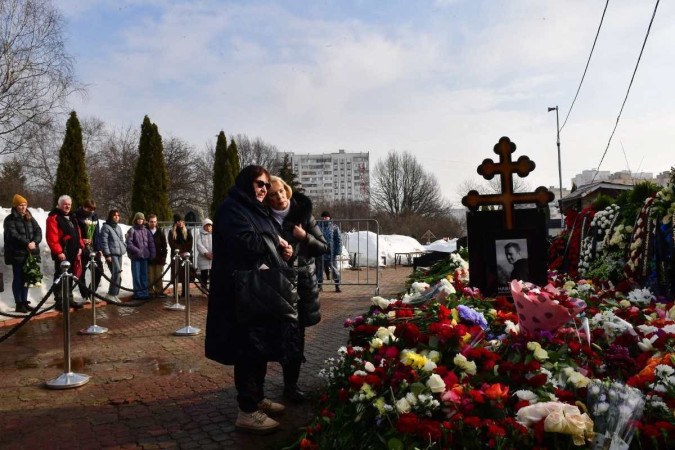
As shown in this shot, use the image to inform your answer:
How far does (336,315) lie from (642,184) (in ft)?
16.1

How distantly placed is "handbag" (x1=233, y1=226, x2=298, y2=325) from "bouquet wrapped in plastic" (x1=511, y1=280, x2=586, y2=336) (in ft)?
4.91

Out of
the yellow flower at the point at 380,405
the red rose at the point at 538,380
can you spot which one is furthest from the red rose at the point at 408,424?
the red rose at the point at 538,380

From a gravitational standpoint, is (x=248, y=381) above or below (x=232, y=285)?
below

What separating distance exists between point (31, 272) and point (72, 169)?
10.1m

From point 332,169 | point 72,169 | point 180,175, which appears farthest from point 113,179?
point 332,169

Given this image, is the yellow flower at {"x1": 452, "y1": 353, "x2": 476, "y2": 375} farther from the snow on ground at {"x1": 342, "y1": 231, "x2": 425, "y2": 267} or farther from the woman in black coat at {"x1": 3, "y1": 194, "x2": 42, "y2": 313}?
the snow on ground at {"x1": 342, "y1": 231, "x2": 425, "y2": 267}

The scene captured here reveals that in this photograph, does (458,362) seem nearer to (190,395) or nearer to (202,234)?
(190,395)

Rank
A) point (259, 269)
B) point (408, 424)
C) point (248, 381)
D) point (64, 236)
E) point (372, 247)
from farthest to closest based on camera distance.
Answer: point (372, 247) → point (64, 236) → point (248, 381) → point (259, 269) → point (408, 424)

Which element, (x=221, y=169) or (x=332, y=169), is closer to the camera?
(x=221, y=169)

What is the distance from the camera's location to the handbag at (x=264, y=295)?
3.55 meters

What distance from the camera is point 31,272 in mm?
8664

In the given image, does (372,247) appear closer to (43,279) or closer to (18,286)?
(43,279)

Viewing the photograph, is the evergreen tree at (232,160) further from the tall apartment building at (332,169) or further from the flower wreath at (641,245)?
the tall apartment building at (332,169)

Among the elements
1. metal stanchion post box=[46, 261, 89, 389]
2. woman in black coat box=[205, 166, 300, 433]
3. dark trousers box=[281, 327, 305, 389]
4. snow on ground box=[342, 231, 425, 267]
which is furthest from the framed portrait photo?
snow on ground box=[342, 231, 425, 267]
